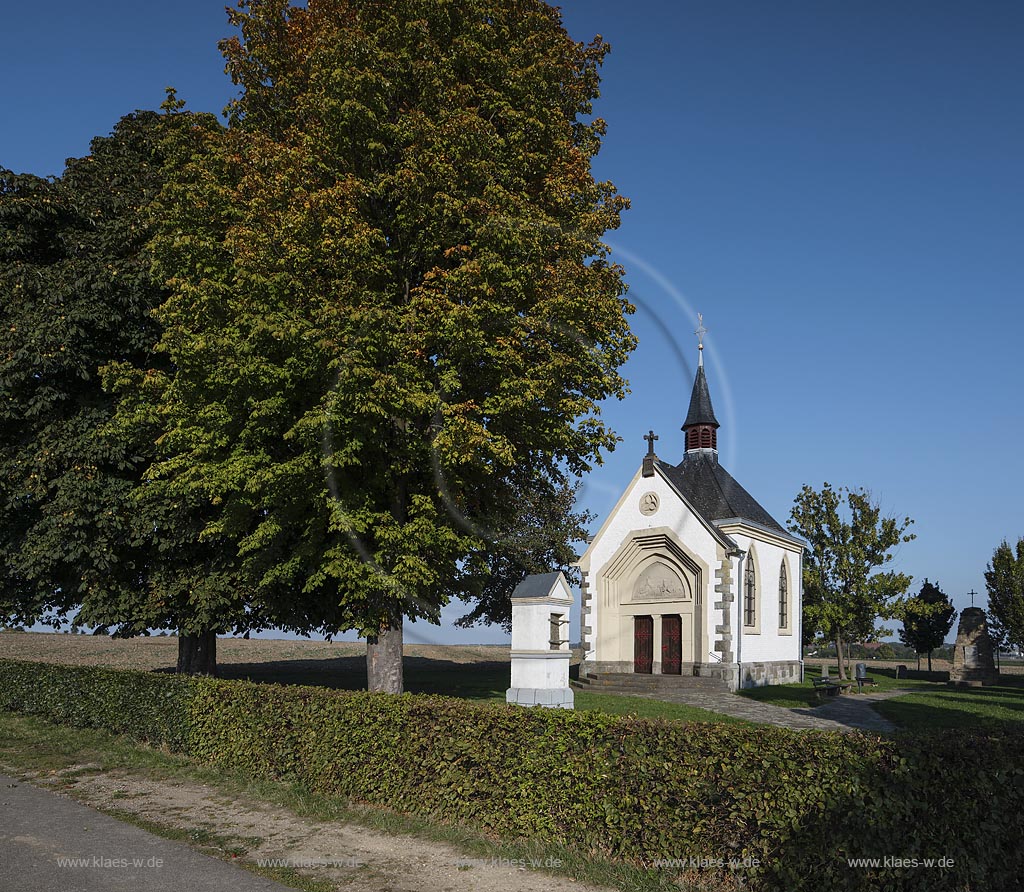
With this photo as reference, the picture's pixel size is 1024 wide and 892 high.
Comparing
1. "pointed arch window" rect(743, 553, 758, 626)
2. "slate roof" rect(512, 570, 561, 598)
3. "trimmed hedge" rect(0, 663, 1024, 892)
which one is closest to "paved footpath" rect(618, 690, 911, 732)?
"pointed arch window" rect(743, 553, 758, 626)

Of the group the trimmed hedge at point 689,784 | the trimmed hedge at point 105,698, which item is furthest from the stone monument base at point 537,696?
the trimmed hedge at point 105,698

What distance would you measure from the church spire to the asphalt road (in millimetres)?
29097

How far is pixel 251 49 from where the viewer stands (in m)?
17.3

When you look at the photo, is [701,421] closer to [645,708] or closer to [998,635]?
[645,708]

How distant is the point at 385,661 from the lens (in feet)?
52.2

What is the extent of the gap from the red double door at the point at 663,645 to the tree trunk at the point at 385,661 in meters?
17.2

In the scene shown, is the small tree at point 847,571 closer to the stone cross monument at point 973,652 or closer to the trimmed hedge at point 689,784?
the stone cross monument at point 973,652

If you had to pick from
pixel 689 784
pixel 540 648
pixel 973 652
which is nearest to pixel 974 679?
pixel 973 652

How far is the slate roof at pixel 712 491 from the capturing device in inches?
1260

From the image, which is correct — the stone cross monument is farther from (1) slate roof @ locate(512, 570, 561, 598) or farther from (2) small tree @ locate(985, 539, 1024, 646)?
(1) slate roof @ locate(512, 570, 561, 598)

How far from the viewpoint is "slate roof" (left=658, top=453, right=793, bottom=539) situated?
32.0 m

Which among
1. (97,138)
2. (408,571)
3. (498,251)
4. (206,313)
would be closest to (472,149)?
(498,251)

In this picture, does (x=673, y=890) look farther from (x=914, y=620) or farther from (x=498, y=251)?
(x=914, y=620)

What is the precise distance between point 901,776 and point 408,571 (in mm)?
9502
